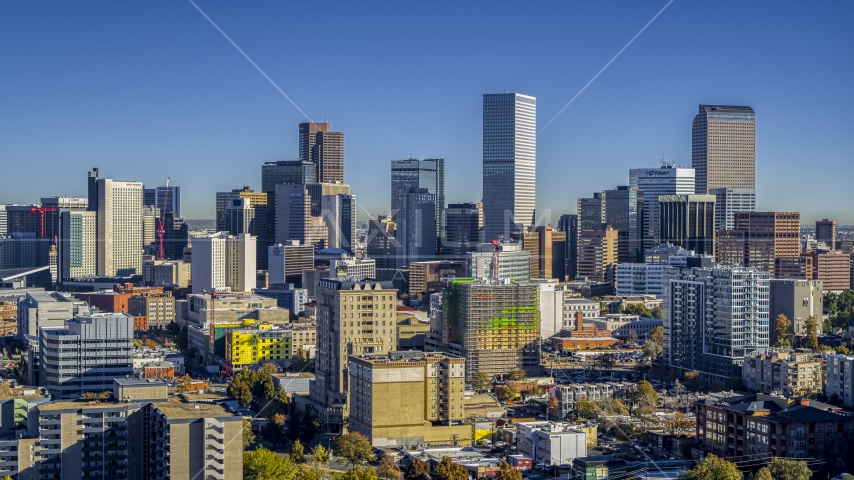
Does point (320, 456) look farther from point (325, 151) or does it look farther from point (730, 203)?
point (325, 151)

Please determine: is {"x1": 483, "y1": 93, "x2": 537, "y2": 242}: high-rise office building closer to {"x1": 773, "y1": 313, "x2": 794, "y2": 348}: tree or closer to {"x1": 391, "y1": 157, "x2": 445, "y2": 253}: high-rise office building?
{"x1": 391, "y1": 157, "x2": 445, "y2": 253}: high-rise office building

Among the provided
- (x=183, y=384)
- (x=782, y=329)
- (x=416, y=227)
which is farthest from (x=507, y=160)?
(x=183, y=384)

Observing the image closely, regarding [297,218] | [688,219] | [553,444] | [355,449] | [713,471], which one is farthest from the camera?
[297,218]

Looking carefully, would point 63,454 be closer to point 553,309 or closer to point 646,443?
point 646,443

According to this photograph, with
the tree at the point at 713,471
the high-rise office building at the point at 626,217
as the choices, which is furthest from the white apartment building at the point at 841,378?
the high-rise office building at the point at 626,217

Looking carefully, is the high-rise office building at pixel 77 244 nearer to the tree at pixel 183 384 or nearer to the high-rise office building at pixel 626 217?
the high-rise office building at pixel 626 217

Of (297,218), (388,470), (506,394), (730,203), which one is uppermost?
(730,203)
